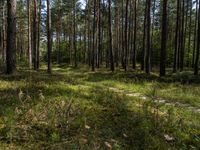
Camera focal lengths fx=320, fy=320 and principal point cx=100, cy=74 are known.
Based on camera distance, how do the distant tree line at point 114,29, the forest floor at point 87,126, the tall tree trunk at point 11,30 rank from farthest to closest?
the distant tree line at point 114,29, the tall tree trunk at point 11,30, the forest floor at point 87,126

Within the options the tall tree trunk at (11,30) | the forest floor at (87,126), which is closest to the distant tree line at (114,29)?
the tall tree trunk at (11,30)

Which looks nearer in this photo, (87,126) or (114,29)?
(87,126)

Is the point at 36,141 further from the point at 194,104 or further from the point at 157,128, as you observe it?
the point at 194,104

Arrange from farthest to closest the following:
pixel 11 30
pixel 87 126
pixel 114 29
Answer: pixel 114 29
pixel 11 30
pixel 87 126

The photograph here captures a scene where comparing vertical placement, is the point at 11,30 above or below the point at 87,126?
above

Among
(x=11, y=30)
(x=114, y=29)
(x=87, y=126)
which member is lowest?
(x=87, y=126)

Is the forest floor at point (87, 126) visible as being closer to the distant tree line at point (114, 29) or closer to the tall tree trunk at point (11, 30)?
the tall tree trunk at point (11, 30)

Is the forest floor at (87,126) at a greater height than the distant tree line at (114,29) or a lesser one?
lesser

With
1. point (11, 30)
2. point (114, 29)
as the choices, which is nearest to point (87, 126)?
point (11, 30)

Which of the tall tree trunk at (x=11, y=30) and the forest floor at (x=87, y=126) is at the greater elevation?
the tall tree trunk at (x=11, y=30)

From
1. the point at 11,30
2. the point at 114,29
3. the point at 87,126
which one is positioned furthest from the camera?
the point at 114,29

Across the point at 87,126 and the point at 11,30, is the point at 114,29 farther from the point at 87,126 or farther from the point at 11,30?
the point at 87,126

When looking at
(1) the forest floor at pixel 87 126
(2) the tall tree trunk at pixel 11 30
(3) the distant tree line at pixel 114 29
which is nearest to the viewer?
(1) the forest floor at pixel 87 126

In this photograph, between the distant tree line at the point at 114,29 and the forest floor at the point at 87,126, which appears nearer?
the forest floor at the point at 87,126
